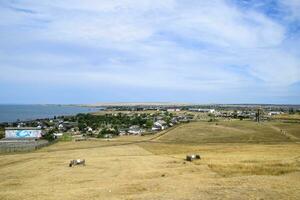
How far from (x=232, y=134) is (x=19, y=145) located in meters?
51.3

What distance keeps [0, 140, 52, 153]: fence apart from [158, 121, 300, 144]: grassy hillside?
29.3 meters

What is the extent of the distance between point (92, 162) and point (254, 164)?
22.0 metres

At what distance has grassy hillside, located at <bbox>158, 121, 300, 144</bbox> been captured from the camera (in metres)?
96.8

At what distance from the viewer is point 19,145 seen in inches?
3561

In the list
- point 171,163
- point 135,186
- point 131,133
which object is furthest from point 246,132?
point 135,186

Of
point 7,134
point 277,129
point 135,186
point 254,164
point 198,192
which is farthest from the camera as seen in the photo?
point 277,129

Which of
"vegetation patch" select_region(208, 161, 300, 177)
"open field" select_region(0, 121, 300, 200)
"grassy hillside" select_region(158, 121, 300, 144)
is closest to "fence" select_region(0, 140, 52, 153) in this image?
"open field" select_region(0, 121, 300, 200)

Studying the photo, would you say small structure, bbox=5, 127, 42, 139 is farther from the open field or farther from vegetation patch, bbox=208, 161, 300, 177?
vegetation patch, bbox=208, 161, 300, 177

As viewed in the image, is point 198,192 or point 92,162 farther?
point 92,162

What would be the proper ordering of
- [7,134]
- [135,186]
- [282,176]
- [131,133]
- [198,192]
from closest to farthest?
[198,192], [135,186], [282,176], [7,134], [131,133]

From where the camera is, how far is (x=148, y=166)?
1977 inches

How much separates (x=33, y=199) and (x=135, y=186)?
27.8 ft

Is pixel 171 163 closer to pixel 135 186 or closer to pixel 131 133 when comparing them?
pixel 135 186

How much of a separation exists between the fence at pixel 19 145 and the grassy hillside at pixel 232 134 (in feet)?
96.1
